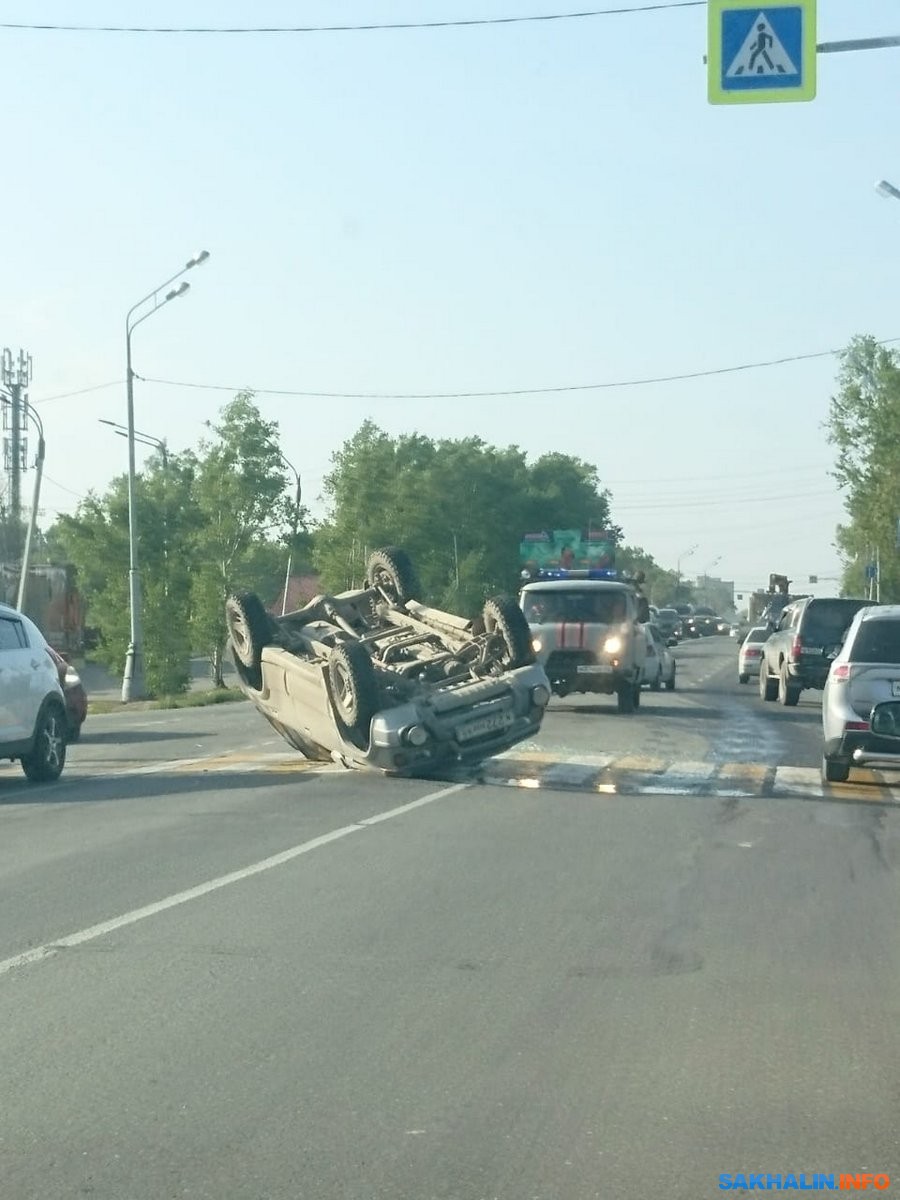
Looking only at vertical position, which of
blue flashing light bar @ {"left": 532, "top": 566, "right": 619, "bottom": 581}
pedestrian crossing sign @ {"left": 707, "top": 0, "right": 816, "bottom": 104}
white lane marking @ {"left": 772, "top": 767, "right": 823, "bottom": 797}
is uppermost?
pedestrian crossing sign @ {"left": 707, "top": 0, "right": 816, "bottom": 104}

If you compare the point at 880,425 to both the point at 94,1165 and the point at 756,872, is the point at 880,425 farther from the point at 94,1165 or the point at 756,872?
the point at 94,1165

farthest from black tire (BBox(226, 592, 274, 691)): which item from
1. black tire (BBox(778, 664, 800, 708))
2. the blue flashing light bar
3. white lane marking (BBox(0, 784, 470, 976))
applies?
black tire (BBox(778, 664, 800, 708))

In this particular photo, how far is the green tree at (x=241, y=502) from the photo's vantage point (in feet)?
196

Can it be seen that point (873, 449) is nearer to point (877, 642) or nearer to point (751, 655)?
point (751, 655)

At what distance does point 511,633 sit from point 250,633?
9.33 ft

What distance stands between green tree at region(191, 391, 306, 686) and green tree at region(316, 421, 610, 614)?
3859mm

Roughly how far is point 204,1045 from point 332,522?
62.7 m

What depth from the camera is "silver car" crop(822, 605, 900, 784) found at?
1503 cm

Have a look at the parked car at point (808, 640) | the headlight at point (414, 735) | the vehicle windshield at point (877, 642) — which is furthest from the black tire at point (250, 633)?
the parked car at point (808, 640)

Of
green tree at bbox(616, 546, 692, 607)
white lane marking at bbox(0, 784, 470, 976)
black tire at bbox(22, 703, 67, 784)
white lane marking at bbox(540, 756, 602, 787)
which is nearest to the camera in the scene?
white lane marking at bbox(0, 784, 470, 976)

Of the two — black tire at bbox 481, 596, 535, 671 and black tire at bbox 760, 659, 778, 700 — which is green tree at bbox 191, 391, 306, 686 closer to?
black tire at bbox 760, 659, 778, 700

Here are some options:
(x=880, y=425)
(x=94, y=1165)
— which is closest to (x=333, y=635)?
(x=94, y=1165)

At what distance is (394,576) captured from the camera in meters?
18.6

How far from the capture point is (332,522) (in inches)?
2712
